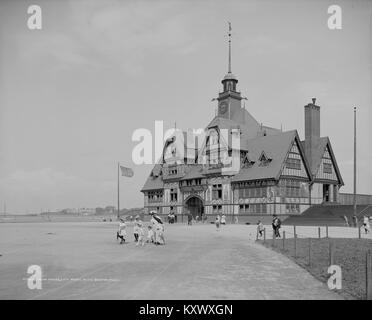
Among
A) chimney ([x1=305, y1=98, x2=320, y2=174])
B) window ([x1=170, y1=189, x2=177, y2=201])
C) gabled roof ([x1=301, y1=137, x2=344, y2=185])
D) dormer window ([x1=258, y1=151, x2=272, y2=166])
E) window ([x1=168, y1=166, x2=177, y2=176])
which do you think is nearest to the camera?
dormer window ([x1=258, y1=151, x2=272, y2=166])

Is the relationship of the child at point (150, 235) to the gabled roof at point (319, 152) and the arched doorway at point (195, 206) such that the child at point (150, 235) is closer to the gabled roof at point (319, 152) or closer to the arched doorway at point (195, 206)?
the gabled roof at point (319, 152)

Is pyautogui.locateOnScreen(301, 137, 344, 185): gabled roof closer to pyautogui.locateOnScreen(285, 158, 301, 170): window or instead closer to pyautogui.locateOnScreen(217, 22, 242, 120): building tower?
pyautogui.locateOnScreen(285, 158, 301, 170): window

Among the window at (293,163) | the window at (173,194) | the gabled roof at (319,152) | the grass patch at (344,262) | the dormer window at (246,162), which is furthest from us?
the window at (173,194)

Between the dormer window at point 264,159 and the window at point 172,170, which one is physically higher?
the dormer window at point 264,159

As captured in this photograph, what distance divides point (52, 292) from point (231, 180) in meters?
44.1

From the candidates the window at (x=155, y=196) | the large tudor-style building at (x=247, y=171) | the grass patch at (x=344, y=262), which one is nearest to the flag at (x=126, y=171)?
the large tudor-style building at (x=247, y=171)

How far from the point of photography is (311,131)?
52.8 metres

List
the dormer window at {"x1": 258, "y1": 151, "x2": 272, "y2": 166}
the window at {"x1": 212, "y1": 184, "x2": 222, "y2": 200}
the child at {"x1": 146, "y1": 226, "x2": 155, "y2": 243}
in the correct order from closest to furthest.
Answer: the child at {"x1": 146, "y1": 226, "x2": 155, "y2": 243}, the dormer window at {"x1": 258, "y1": 151, "x2": 272, "y2": 166}, the window at {"x1": 212, "y1": 184, "x2": 222, "y2": 200}

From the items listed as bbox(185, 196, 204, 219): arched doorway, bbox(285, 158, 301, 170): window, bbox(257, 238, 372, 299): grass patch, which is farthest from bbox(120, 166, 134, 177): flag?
bbox(257, 238, 372, 299): grass patch

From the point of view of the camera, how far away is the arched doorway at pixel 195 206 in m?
58.7

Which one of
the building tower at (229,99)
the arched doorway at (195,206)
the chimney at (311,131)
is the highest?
the building tower at (229,99)

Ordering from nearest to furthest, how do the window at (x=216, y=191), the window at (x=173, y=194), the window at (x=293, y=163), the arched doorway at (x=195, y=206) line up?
the window at (x=293, y=163), the window at (x=216, y=191), the arched doorway at (x=195, y=206), the window at (x=173, y=194)

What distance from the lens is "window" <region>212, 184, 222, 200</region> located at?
54469 mm
